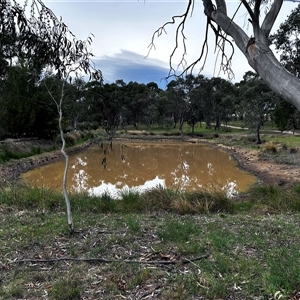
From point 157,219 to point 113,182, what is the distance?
8.32 metres

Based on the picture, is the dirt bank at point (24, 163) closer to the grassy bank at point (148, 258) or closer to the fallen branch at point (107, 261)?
the grassy bank at point (148, 258)

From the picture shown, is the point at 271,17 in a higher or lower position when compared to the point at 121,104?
higher

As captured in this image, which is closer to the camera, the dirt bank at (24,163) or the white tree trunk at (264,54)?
the white tree trunk at (264,54)

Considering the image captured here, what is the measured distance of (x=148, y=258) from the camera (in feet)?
11.0

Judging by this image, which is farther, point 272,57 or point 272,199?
point 272,199

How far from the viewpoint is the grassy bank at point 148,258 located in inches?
105

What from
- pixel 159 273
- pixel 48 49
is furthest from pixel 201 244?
pixel 48 49

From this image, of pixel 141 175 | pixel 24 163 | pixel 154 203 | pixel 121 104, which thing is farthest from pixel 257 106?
pixel 121 104

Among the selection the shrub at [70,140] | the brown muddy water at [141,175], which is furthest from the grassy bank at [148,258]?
the shrub at [70,140]

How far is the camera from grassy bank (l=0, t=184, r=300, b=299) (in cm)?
267

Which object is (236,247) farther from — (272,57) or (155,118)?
(155,118)

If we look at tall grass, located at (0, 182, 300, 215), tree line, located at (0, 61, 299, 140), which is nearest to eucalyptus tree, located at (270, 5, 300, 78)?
tree line, located at (0, 61, 299, 140)

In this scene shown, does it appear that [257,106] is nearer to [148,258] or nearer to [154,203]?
[154,203]

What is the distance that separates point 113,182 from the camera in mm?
13352
